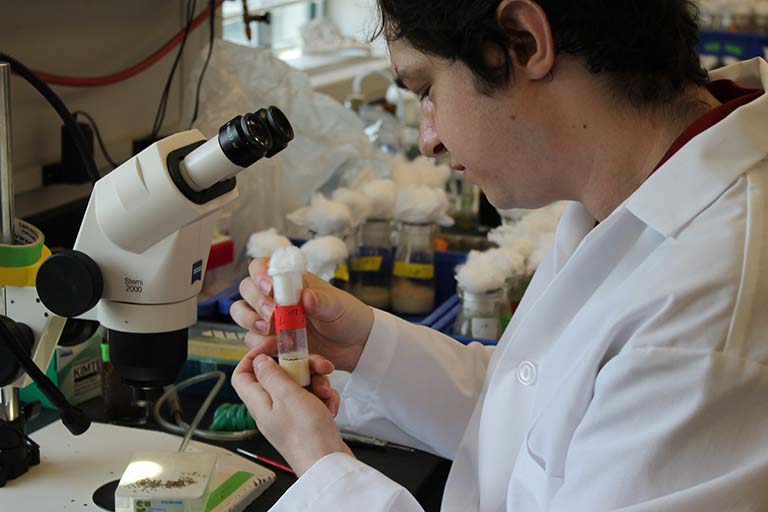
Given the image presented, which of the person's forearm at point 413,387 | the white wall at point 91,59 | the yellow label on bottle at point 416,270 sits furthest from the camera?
the yellow label on bottle at point 416,270

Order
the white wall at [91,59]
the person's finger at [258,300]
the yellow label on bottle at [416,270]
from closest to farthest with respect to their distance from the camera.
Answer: the person's finger at [258,300]
the white wall at [91,59]
the yellow label on bottle at [416,270]

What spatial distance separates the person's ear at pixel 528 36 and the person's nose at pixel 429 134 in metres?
0.17

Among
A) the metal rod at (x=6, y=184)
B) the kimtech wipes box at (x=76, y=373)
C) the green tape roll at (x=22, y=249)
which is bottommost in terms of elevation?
the kimtech wipes box at (x=76, y=373)

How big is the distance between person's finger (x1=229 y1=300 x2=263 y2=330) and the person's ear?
0.53 metres

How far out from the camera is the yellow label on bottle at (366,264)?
2.11 metres

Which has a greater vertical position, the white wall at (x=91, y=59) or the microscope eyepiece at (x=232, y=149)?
the microscope eyepiece at (x=232, y=149)

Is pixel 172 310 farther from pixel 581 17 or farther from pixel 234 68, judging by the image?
pixel 234 68

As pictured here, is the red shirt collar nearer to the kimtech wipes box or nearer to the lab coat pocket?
the lab coat pocket

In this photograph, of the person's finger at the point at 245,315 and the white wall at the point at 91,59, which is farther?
the white wall at the point at 91,59

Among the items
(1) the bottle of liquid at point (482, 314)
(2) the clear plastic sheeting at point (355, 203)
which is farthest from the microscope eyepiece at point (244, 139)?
(2) the clear plastic sheeting at point (355, 203)

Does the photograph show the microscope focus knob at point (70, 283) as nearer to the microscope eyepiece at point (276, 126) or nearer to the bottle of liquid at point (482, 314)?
the microscope eyepiece at point (276, 126)

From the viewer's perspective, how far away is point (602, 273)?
1197mm

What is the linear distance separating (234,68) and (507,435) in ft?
4.54

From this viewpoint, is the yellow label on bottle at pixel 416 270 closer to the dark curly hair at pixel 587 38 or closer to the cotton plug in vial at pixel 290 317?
the cotton plug in vial at pixel 290 317
